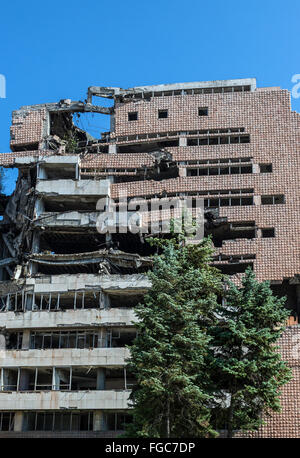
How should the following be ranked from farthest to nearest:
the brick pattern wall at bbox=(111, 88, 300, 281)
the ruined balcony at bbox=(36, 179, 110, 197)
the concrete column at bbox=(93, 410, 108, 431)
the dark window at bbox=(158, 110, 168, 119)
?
the dark window at bbox=(158, 110, 168, 119), the ruined balcony at bbox=(36, 179, 110, 197), the brick pattern wall at bbox=(111, 88, 300, 281), the concrete column at bbox=(93, 410, 108, 431)

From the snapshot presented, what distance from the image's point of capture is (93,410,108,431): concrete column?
35219mm

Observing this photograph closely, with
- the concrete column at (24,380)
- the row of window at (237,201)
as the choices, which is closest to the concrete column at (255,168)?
the row of window at (237,201)

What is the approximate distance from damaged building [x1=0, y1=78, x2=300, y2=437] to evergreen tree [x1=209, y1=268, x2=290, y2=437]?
790cm

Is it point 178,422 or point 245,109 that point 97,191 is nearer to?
point 245,109

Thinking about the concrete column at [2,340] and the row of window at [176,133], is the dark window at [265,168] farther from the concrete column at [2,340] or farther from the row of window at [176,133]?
the concrete column at [2,340]

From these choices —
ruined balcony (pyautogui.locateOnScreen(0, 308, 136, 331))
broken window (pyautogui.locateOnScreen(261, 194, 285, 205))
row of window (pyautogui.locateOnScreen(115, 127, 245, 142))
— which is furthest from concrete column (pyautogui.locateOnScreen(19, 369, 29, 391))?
broken window (pyautogui.locateOnScreen(261, 194, 285, 205))

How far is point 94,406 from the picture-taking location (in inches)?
1378

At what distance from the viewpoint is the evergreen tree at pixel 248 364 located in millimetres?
25547

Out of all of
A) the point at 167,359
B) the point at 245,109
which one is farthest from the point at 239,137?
the point at 167,359

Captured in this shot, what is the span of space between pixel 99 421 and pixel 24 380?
5385mm

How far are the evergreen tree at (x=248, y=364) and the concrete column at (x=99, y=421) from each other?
34.4 feet

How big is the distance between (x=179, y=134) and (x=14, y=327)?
57.1 ft

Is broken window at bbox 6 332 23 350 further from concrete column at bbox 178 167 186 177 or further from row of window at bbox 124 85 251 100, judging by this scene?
row of window at bbox 124 85 251 100

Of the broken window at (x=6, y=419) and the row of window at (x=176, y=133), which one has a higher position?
the row of window at (x=176, y=133)
